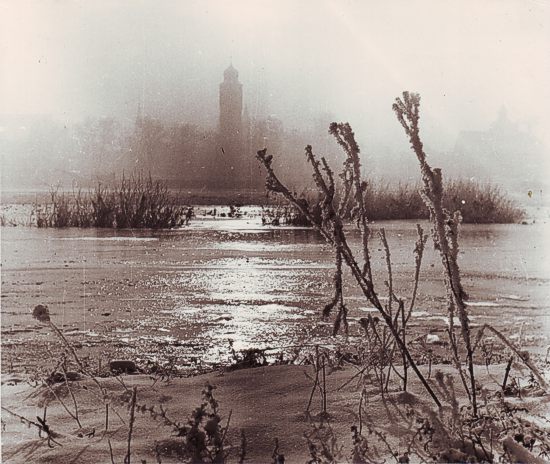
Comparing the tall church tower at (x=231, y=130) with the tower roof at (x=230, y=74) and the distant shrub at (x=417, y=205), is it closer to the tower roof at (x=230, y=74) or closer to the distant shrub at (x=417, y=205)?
the tower roof at (x=230, y=74)

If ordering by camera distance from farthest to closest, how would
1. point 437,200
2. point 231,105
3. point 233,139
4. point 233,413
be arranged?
point 231,105 < point 233,139 < point 233,413 < point 437,200

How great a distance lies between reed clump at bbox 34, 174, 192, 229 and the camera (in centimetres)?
513

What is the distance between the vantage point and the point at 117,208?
19.1 feet

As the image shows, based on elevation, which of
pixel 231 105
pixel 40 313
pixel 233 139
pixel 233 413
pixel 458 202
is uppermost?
pixel 231 105

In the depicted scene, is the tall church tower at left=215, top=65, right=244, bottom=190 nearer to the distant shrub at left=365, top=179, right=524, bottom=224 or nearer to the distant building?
the distant building

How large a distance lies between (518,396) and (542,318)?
94.6 inches

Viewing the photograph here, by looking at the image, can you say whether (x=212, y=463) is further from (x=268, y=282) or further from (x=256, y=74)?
(x=268, y=282)

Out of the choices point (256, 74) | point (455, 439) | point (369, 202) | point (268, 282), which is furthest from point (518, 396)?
point (369, 202)

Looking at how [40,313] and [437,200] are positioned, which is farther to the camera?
[437,200]

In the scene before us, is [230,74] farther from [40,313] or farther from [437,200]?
[40,313]

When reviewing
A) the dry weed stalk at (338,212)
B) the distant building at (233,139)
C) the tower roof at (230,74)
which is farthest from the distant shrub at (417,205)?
the dry weed stalk at (338,212)

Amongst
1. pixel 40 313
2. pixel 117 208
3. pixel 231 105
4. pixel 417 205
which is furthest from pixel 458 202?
pixel 40 313

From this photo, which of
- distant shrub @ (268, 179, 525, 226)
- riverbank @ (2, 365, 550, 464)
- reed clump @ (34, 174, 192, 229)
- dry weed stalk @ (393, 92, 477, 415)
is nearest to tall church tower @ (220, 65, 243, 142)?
distant shrub @ (268, 179, 525, 226)

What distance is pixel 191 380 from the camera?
8.48 ft
